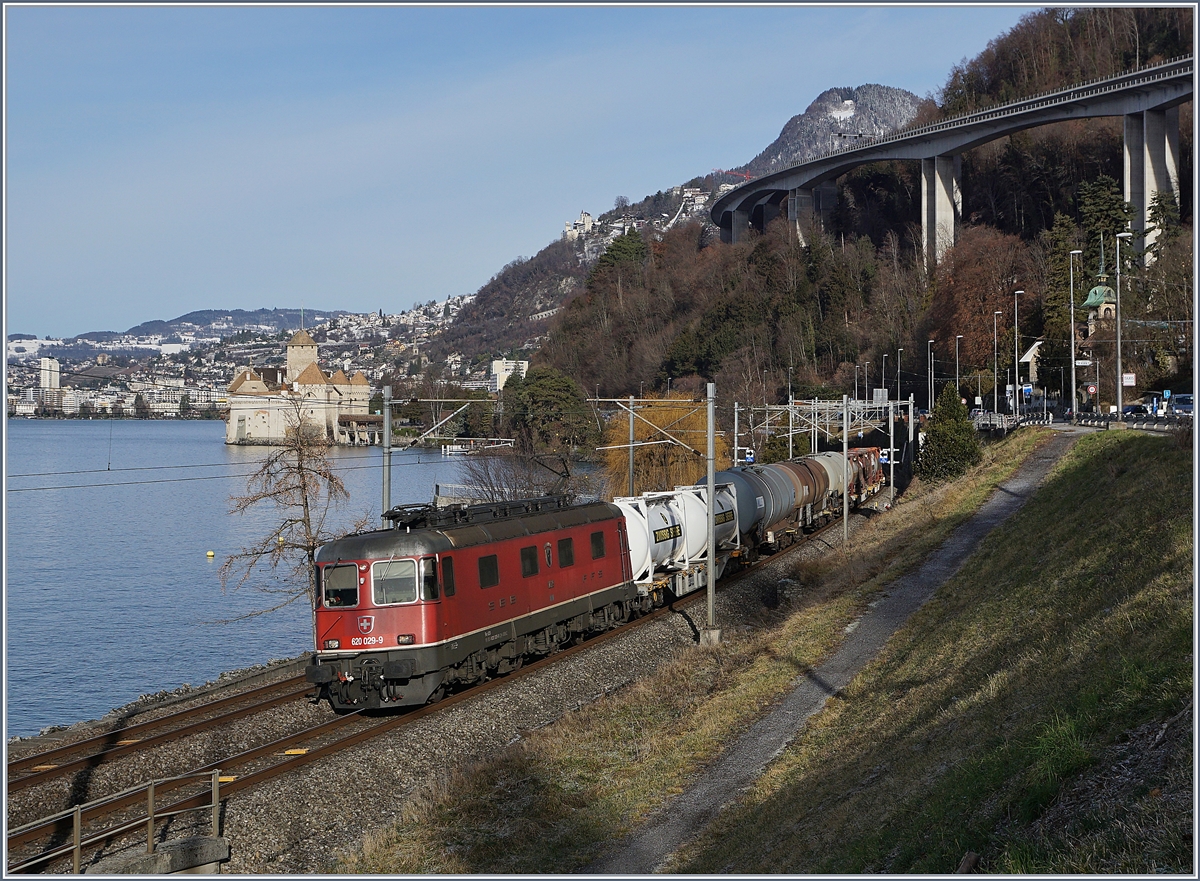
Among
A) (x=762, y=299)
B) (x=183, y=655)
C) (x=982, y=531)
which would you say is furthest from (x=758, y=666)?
(x=762, y=299)

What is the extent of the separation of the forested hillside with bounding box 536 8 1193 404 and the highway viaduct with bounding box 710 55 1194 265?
9.57ft

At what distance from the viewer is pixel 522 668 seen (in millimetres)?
25109

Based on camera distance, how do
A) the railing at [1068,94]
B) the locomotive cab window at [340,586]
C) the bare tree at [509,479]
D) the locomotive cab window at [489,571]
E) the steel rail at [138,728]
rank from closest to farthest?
the steel rail at [138,728] < the locomotive cab window at [340,586] < the locomotive cab window at [489,571] < the bare tree at [509,479] < the railing at [1068,94]

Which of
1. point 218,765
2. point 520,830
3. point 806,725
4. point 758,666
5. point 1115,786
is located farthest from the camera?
point 758,666

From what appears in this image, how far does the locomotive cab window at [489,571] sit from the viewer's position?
2255cm

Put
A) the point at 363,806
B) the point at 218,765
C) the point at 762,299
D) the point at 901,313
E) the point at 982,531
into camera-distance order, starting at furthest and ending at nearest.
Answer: the point at 762,299
the point at 901,313
the point at 982,531
the point at 218,765
the point at 363,806

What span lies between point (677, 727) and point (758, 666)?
4.78m

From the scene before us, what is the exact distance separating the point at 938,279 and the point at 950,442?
57166mm

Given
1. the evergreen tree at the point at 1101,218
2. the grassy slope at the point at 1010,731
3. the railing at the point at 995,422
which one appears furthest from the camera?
the evergreen tree at the point at 1101,218

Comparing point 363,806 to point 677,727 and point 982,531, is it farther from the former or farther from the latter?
point 982,531

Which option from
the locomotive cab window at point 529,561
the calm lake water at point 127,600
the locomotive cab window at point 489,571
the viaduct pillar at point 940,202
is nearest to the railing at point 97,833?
the calm lake water at point 127,600

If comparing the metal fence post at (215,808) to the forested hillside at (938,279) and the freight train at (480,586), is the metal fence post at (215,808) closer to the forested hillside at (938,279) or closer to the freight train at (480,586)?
the freight train at (480,586)

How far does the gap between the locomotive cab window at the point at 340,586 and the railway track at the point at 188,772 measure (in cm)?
225

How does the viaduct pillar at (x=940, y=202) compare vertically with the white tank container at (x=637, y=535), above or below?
above
